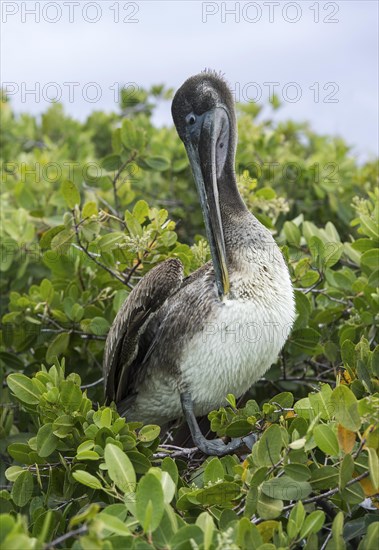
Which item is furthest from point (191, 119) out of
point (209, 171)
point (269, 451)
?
point (269, 451)

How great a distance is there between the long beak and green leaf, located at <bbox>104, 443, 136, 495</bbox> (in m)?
1.41

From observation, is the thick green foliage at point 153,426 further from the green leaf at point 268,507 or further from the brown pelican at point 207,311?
the brown pelican at point 207,311

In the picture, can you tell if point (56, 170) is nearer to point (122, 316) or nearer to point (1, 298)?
point (1, 298)

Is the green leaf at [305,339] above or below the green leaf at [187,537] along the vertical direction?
above

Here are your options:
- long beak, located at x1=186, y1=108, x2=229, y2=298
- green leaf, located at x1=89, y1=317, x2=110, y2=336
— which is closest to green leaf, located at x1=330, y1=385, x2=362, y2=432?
long beak, located at x1=186, y1=108, x2=229, y2=298

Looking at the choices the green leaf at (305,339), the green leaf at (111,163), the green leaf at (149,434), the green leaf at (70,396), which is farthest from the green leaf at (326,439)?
the green leaf at (111,163)

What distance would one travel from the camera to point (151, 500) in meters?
2.15

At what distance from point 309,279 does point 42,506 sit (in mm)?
1681

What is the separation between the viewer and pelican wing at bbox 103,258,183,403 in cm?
374

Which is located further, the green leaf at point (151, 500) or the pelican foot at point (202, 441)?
the pelican foot at point (202, 441)

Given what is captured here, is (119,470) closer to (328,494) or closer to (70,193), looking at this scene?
(328,494)

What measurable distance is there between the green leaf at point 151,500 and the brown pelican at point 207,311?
138cm

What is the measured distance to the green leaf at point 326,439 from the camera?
8.01 feet

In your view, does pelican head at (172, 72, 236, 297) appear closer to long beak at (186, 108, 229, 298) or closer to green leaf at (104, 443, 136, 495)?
long beak at (186, 108, 229, 298)
